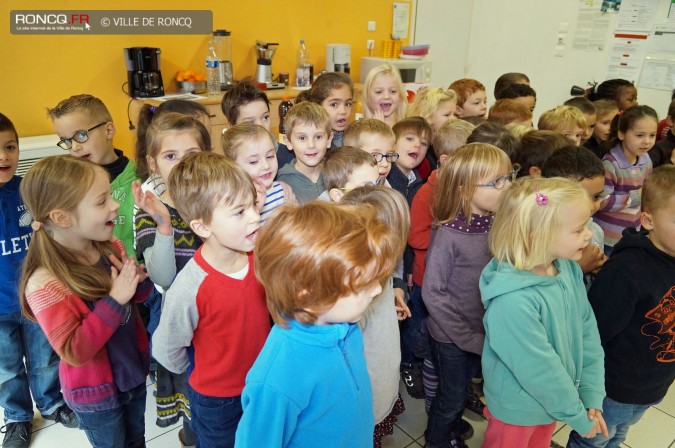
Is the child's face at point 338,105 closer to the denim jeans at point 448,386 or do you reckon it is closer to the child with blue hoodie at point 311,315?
the denim jeans at point 448,386

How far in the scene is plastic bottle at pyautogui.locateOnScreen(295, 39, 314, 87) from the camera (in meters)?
5.01

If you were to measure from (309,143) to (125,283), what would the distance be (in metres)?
1.03

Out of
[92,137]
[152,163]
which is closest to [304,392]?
[152,163]

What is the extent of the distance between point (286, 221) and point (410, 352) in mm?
1567

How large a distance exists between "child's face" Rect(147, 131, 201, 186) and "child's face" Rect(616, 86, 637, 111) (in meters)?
3.57

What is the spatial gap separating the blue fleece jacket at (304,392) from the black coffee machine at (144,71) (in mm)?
3647

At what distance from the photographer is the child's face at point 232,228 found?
4.40 feet

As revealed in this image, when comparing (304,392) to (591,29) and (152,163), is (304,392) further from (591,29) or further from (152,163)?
(591,29)

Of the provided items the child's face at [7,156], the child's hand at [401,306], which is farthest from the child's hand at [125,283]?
the child's hand at [401,306]

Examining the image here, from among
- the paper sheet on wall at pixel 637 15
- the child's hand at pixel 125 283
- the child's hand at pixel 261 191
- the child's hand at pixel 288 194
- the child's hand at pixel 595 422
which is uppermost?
the paper sheet on wall at pixel 637 15

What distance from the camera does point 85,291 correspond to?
4.56 feet

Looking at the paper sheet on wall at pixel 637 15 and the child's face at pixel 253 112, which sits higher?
the paper sheet on wall at pixel 637 15

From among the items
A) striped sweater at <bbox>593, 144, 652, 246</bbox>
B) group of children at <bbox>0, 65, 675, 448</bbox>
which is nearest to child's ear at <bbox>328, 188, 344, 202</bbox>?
group of children at <bbox>0, 65, 675, 448</bbox>

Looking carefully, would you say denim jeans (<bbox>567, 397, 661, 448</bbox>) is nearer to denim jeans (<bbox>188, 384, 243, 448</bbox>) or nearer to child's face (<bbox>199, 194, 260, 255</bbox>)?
denim jeans (<bbox>188, 384, 243, 448</bbox>)
